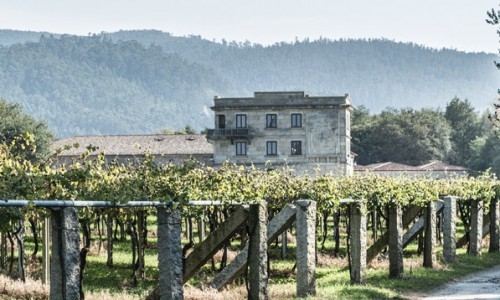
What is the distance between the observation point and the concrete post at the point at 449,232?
1120 inches

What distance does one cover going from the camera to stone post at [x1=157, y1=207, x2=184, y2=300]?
A: 1327 centimetres

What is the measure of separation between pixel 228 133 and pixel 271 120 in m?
4.08

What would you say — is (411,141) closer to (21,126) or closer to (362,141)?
(362,141)

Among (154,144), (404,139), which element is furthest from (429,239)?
(404,139)

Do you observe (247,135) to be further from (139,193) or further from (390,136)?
(139,193)

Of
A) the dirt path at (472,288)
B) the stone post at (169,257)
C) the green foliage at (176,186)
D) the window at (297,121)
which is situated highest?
the window at (297,121)

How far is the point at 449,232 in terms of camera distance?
28.5 metres

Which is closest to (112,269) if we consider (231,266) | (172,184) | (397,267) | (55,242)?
(397,267)

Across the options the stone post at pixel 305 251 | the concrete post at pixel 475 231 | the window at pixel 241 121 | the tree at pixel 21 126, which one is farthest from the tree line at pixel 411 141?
the stone post at pixel 305 251

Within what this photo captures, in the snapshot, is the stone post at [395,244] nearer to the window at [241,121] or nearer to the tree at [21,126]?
the tree at [21,126]

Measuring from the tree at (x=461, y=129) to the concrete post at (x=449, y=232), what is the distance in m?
98.2

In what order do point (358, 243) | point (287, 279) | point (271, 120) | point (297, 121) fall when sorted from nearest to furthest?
point (358, 243), point (287, 279), point (297, 121), point (271, 120)

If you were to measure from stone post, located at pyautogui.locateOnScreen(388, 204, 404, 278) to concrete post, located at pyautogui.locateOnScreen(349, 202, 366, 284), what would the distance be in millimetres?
2144

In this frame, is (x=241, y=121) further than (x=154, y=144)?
No
